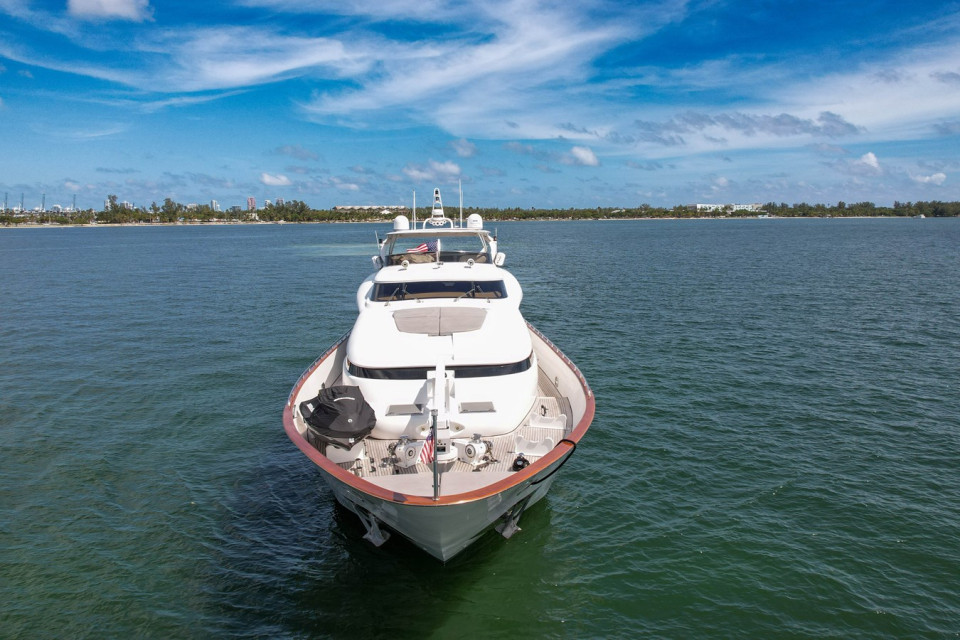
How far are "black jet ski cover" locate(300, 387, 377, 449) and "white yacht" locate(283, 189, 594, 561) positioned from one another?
0.8 inches

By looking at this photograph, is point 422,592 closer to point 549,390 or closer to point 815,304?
point 549,390

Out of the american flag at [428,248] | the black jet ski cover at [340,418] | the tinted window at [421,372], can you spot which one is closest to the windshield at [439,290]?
the tinted window at [421,372]

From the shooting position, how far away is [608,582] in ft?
35.0

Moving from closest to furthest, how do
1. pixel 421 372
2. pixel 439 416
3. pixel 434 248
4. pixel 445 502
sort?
pixel 445 502 → pixel 439 416 → pixel 421 372 → pixel 434 248

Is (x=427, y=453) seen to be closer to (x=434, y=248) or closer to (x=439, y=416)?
(x=439, y=416)

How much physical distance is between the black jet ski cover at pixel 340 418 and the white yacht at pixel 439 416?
2 cm

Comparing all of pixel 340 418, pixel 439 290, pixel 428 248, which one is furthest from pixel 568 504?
pixel 428 248

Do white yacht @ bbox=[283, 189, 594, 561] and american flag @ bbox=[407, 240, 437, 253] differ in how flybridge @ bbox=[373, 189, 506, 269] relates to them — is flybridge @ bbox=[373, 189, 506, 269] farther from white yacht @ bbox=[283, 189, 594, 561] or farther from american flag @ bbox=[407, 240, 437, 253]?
white yacht @ bbox=[283, 189, 594, 561]

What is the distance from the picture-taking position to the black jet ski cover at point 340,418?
1060 centimetres

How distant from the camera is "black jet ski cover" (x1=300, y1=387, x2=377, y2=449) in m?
10.6

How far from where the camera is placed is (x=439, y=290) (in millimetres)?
15062

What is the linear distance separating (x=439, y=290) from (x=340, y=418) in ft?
17.2

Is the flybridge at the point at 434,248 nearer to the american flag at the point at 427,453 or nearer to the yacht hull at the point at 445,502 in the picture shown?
the yacht hull at the point at 445,502

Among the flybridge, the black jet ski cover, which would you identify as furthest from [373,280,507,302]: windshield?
the black jet ski cover
